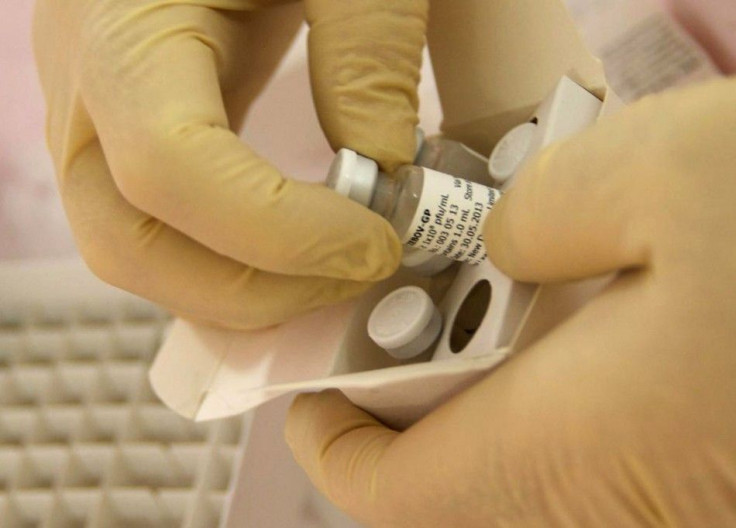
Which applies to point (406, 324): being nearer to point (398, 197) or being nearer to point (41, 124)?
→ point (398, 197)

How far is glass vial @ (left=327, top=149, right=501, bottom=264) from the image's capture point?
1.30ft

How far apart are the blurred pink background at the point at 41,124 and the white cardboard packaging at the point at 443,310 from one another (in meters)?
0.16

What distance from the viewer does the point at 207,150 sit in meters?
0.37

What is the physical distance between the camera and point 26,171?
93 centimetres

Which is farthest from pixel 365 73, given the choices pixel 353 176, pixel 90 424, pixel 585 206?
pixel 90 424

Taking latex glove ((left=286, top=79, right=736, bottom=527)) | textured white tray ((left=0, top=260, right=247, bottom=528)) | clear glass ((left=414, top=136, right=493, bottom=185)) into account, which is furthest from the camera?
textured white tray ((left=0, top=260, right=247, bottom=528))

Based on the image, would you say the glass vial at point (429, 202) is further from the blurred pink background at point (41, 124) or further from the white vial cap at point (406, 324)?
the blurred pink background at point (41, 124)

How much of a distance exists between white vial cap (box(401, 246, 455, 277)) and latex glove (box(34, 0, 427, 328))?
0.11ft

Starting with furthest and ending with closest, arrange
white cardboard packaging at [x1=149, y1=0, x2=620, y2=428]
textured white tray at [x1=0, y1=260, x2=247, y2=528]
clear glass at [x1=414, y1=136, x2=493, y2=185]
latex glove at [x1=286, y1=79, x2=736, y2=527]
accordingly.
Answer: textured white tray at [x1=0, y1=260, x2=247, y2=528], clear glass at [x1=414, y1=136, x2=493, y2=185], white cardboard packaging at [x1=149, y1=0, x2=620, y2=428], latex glove at [x1=286, y1=79, x2=736, y2=527]

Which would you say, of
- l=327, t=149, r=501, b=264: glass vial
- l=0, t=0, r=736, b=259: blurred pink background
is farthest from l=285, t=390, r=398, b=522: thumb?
l=0, t=0, r=736, b=259: blurred pink background

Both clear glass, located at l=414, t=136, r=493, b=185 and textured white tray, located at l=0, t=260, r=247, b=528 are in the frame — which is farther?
textured white tray, located at l=0, t=260, r=247, b=528

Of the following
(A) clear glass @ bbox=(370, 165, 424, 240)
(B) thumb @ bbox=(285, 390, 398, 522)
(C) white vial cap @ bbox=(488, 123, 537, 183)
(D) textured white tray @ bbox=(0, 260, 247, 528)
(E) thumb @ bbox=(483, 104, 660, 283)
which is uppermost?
(E) thumb @ bbox=(483, 104, 660, 283)

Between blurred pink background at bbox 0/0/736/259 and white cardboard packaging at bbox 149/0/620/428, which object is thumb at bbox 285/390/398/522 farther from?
blurred pink background at bbox 0/0/736/259

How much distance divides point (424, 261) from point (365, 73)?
0.13 meters
